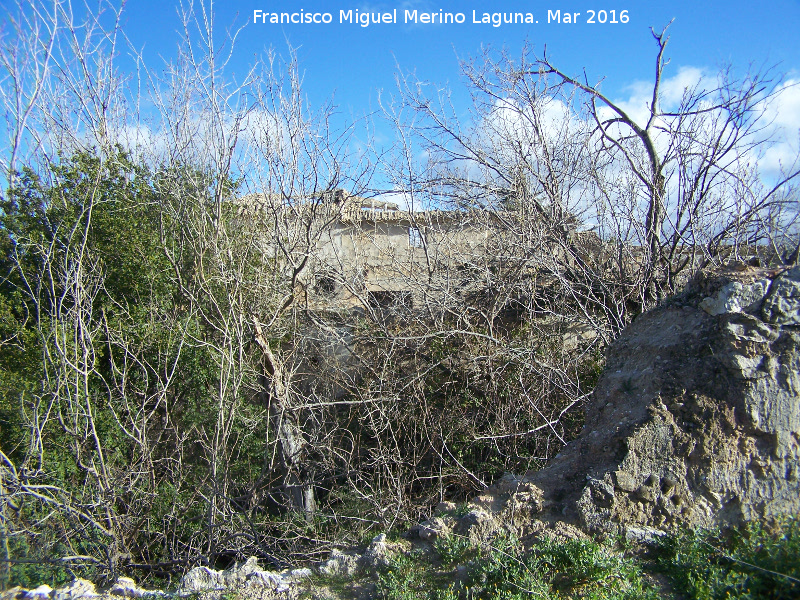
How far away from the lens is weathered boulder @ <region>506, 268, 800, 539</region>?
3.50 m

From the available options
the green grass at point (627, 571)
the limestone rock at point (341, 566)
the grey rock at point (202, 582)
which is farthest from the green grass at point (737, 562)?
the grey rock at point (202, 582)

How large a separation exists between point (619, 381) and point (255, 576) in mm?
3071

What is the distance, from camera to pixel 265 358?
7758 mm

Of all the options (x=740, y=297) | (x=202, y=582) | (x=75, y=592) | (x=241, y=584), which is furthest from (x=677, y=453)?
(x=75, y=592)

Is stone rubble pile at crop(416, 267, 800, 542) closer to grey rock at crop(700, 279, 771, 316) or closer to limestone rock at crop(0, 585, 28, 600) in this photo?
grey rock at crop(700, 279, 771, 316)

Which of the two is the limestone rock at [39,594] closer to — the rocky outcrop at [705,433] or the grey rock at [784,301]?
the rocky outcrop at [705,433]

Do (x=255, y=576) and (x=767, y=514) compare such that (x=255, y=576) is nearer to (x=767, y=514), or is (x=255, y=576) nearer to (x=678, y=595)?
(x=678, y=595)

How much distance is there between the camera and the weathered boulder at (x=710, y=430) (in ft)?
11.5

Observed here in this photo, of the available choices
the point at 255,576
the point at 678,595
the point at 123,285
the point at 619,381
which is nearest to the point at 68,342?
the point at 123,285

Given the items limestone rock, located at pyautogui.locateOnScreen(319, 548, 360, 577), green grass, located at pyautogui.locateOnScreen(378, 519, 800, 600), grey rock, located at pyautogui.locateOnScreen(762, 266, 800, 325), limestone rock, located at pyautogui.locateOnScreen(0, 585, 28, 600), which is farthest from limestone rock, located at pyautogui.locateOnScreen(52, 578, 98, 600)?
grey rock, located at pyautogui.locateOnScreen(762, 266, 800, 325)

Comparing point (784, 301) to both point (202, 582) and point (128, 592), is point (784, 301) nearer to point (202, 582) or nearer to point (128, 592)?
point (202, 582)

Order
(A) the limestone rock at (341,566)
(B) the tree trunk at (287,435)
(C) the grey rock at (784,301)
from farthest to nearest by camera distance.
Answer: (B) the tree trunk at (287,435) → (A) the limestone rock at (341,566) → (C) the grey rock at (784,301)

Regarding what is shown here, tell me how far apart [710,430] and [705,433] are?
0.12 feet

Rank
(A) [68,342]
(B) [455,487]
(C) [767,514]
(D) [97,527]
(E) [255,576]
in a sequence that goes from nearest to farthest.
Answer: (C) [767,514], (E) [255,576], (D) [97,527], (A) [68,342], (B) [455,487]
